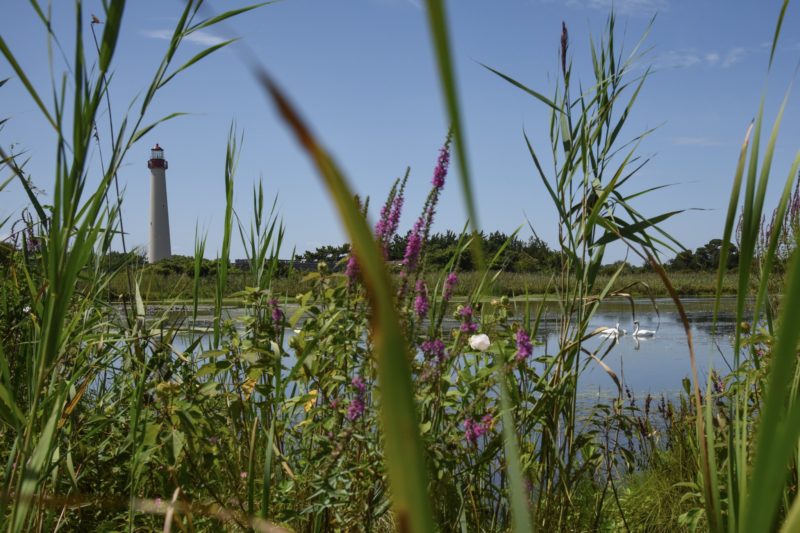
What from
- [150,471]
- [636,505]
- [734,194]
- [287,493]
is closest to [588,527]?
[636,505]

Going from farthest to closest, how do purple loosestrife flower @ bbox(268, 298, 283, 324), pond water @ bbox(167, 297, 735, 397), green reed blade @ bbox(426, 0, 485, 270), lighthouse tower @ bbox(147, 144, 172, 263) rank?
lighthouse tower @ bbox(147, 144, 172, 263) < pond water @ bbox(167, 297, 735, 397) < purple loosestrife flower @ bbox(268, 298, 283, 324) < green reed blade @ bbox(426, 0, 485, 270)

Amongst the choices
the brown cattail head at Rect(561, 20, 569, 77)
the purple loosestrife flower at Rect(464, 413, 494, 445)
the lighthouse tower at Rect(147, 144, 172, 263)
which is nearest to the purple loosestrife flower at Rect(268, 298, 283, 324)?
the purple loosestrife flower at Rect(464, 413, 494, 445)

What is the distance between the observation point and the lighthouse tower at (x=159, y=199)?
31688 mm

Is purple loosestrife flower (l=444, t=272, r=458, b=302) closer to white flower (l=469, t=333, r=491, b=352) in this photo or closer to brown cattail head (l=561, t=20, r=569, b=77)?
white flower (l=469, t=333, r=491, b=352)

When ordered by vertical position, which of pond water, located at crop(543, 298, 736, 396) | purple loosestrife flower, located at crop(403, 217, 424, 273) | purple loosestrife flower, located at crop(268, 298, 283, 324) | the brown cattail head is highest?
the brown cattail head

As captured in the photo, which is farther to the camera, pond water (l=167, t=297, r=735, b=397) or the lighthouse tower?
the lighthouse tower

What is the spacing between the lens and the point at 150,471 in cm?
181

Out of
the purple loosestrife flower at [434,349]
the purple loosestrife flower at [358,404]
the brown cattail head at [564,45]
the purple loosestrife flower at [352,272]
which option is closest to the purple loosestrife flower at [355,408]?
the purple loosestrife flower at [358,404]

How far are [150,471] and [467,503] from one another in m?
0.87

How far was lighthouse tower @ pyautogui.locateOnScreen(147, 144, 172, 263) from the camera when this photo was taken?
1248 inches

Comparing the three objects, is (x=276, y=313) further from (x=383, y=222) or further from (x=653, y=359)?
(x=653, y=359)

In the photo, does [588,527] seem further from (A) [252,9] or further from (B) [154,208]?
(B) [154,208]

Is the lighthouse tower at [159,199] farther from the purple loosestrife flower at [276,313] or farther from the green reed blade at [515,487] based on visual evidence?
the green reed blade at [515,487]

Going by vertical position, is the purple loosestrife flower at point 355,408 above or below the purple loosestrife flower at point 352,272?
below
